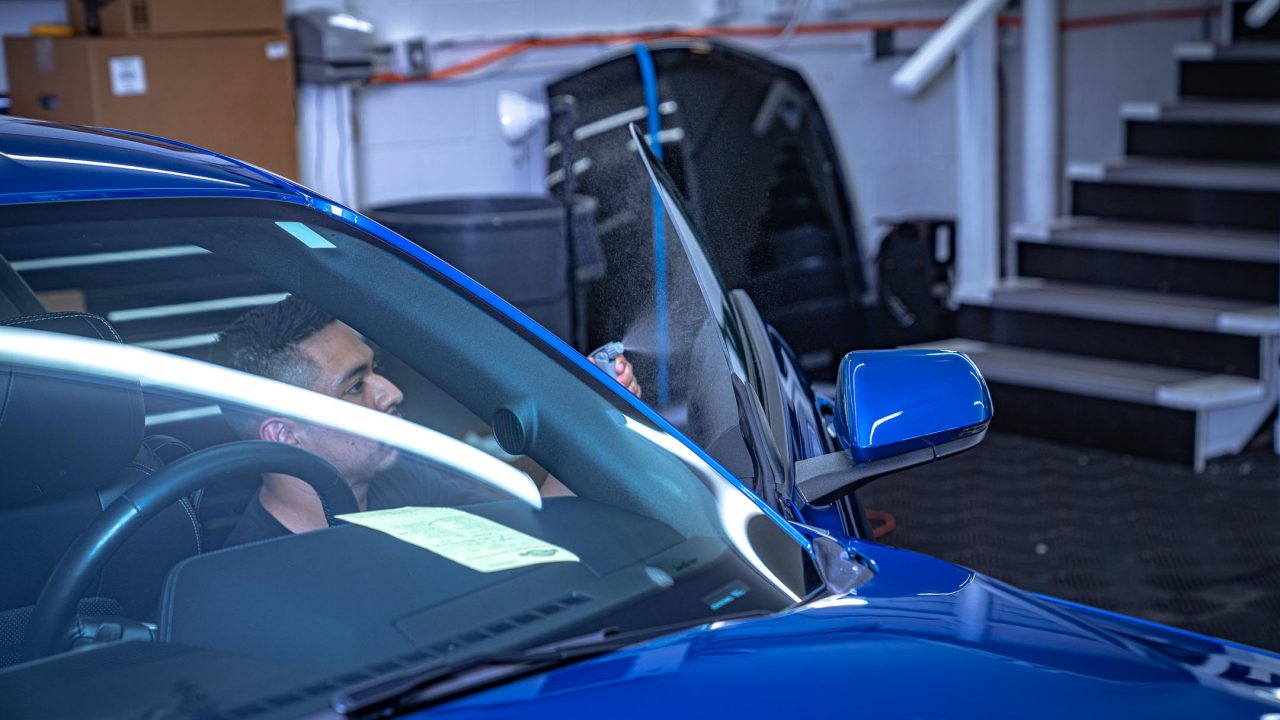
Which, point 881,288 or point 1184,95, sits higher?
point 1184,95

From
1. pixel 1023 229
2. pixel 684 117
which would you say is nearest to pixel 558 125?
pixel 684 117

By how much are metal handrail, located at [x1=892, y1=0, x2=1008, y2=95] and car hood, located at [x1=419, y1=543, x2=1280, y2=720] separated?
3.40 m

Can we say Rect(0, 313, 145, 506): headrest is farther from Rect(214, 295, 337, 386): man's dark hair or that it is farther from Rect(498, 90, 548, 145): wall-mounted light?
Rect(498, 90, 548, 145): wall-mounted light

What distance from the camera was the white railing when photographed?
464 centimetres

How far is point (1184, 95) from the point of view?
220 inches

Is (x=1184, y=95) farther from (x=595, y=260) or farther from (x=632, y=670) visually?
(x=632, y=670)

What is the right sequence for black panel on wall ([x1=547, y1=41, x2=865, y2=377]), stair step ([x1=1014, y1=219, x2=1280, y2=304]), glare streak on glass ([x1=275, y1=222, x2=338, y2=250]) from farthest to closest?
black panel on wall ([x1=547, y1=41, x2=865, y2=377])
stair step ([x1=1014, y1=219, x2=1280, y2=304])
glare streak on glass ([x1=275, y1=222, x2=338, y2=250])

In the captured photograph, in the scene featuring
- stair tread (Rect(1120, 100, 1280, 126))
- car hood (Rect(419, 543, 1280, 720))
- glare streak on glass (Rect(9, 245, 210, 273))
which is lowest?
car hood (Rect(419, 543, 1280, 720))

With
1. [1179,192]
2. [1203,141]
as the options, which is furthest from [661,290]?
[1203,141]

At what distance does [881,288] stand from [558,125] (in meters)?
1.92

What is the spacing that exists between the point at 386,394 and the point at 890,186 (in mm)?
5482

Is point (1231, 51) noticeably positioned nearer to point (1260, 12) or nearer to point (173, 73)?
point (1260, 12)

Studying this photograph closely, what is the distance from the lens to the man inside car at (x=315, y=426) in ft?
3.65

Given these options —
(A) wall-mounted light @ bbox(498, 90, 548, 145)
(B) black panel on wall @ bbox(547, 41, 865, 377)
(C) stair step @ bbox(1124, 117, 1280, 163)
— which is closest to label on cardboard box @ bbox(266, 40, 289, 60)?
(A) wall-mounted light @ bbox(498, 90, 548, 145)
